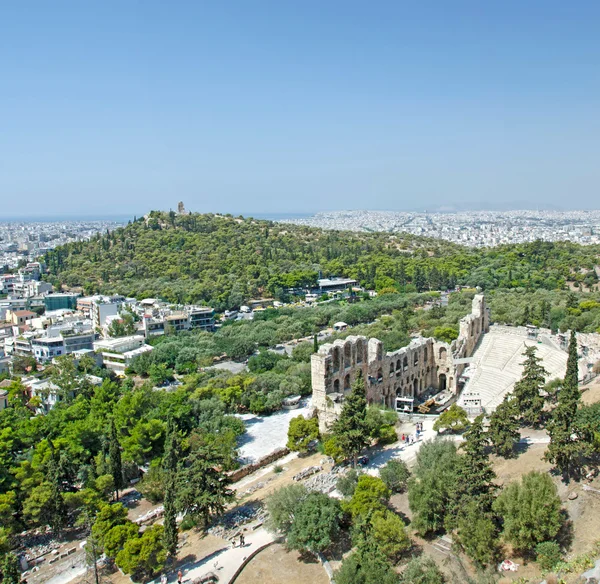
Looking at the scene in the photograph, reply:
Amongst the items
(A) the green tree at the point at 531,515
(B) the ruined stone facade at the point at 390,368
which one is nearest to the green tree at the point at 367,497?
(A) the green tree at the point at 531,515

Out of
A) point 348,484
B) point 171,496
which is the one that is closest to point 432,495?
point 348,484

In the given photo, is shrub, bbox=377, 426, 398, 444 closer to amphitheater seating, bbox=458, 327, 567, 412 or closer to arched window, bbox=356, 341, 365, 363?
arched window, bbox=356, 341, 365, 363

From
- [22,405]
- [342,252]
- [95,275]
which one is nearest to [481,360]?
[22,405]

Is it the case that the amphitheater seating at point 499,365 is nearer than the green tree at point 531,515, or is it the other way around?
the green tree at point 531,515

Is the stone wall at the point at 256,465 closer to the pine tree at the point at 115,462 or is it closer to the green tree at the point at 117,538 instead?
the pine tree at the point at 115,462

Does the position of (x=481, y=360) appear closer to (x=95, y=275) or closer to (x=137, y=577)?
(x=137, y=577)

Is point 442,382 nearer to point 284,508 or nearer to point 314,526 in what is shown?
point 284,508
